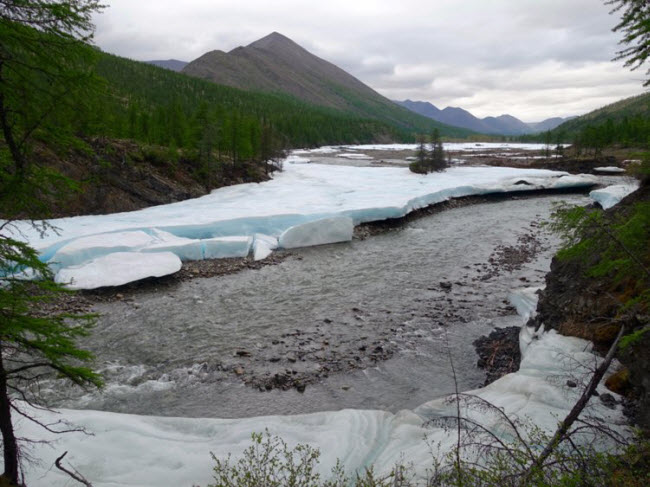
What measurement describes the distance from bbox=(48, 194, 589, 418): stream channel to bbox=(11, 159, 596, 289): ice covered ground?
175cm

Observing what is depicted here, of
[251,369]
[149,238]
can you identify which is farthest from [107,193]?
[251,369]

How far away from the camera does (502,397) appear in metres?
8.30

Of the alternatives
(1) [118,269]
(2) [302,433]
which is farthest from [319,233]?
(2) [302,433]

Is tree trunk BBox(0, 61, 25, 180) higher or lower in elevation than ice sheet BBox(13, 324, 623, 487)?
higher

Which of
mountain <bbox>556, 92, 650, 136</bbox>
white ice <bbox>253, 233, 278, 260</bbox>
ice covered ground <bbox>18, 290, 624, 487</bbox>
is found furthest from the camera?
mountain <bbox>556, 92, 650, 136</bbox>

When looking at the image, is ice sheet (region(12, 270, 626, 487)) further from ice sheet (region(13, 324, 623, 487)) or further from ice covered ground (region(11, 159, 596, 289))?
ice covered ground (region(11, 159, 596, 289))

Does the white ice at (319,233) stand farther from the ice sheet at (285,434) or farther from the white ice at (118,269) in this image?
the ice sheet at (285,434)

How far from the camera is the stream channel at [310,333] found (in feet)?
31.4

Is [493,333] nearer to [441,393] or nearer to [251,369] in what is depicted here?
[441,393]

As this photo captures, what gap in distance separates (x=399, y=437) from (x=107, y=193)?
25.0 m

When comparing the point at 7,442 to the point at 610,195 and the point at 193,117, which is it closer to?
the point at 610,195

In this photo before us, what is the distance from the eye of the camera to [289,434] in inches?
305

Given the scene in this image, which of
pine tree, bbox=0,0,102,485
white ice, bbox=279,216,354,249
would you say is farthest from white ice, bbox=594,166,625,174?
pine tree, bbox=0,0,102,485

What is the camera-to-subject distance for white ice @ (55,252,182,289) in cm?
1571
